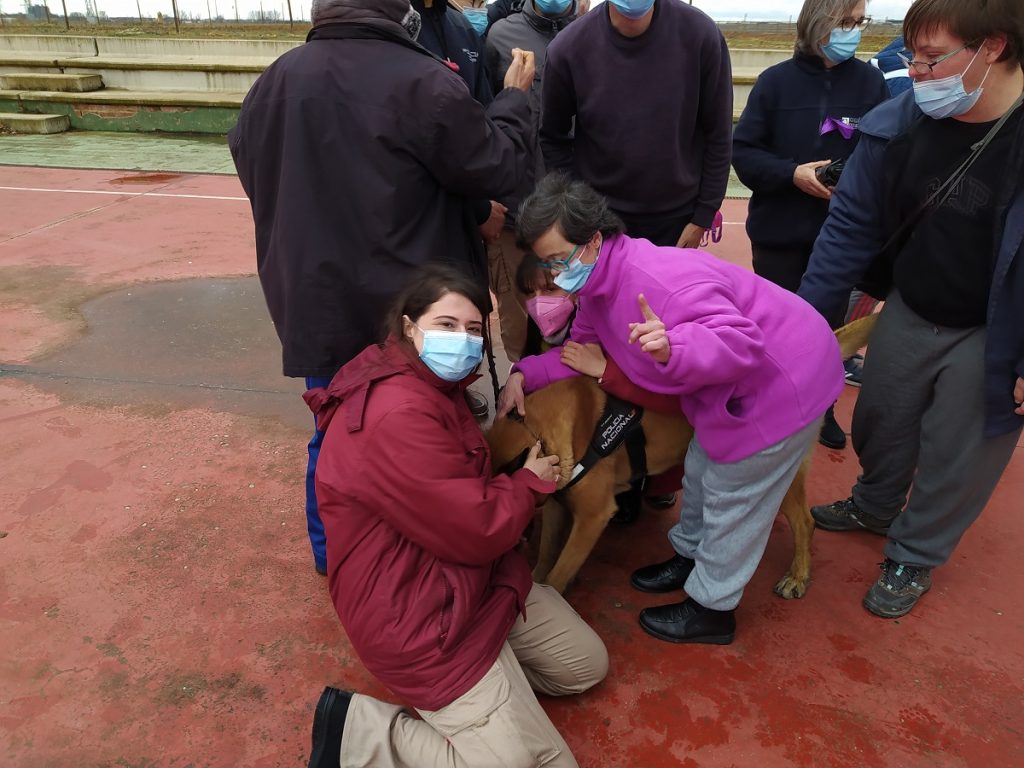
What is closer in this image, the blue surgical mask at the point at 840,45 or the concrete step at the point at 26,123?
→ the blue surgical mask at the point at 840,45

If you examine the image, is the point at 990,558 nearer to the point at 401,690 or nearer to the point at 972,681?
the point at 972,681

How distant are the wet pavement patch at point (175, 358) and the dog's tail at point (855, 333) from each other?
2.75m

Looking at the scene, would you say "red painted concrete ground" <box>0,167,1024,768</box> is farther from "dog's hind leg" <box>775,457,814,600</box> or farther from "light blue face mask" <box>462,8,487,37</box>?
"light blue face mask" <box>462,8,487,37</box>

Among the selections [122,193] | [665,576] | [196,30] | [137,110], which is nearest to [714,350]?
[665,576]

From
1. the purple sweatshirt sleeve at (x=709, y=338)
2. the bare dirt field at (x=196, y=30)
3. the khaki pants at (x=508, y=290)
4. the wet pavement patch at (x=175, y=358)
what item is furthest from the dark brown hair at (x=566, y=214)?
the bare dirt field at (x=196, y=30)

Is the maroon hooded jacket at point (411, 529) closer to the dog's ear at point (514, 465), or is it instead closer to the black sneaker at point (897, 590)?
the dog's ear at point (514, 465)

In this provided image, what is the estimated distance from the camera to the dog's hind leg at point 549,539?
111 inches

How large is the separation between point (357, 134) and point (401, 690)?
1653 mm

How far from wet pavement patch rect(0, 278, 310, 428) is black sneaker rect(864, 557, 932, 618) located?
9.51ft

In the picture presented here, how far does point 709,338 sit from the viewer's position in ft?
6.19

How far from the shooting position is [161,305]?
567 centimetres

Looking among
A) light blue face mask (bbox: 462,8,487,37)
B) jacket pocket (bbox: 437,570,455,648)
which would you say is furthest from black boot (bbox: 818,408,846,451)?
light blue face mask (bbox: 462,8,487,37)

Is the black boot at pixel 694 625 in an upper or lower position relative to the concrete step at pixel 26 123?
upper

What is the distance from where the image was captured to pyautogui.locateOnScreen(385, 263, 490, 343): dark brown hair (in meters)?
2.17
